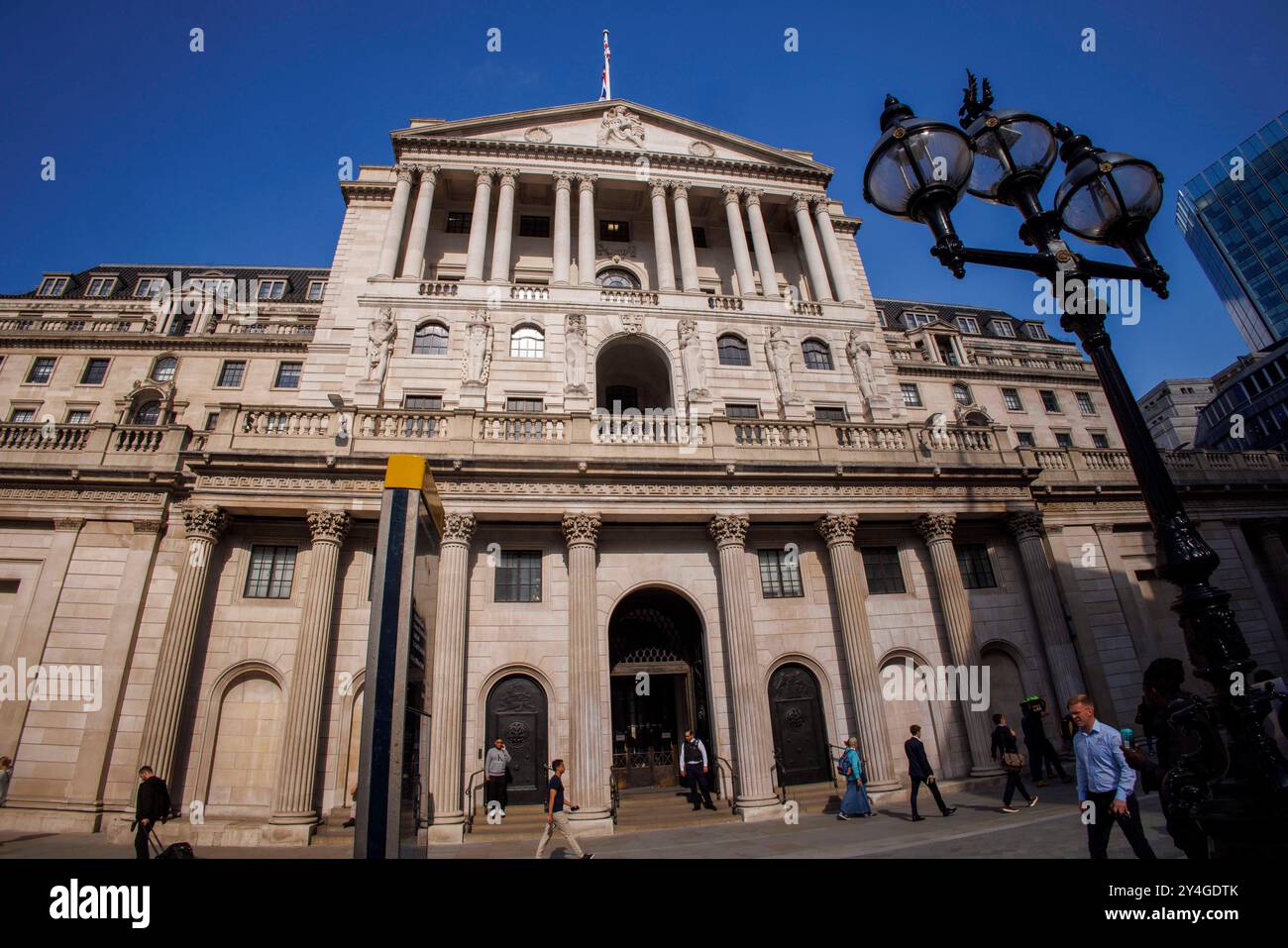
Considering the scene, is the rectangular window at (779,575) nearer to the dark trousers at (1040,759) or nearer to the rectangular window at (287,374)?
the dark trousers at (1040,759)

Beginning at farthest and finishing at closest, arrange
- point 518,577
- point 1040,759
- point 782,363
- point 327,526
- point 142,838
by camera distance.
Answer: point 782,363 < point 518,577 < point 327,526 < point 1040,759 < point 142,838

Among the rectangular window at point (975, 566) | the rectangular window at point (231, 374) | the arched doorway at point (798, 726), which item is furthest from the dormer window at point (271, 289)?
the rectangular window at point (975, 566)

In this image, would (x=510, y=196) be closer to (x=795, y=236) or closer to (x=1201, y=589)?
(x=795, y=236)

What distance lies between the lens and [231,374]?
3675 centimetres

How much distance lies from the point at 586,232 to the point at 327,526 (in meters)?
17.0

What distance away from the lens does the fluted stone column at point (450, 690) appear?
13742 millimetres

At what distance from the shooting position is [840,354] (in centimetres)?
2542

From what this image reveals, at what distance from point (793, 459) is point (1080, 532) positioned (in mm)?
11830

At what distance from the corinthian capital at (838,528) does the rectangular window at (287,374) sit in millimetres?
33583

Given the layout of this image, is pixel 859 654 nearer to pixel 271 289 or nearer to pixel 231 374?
pixel 231 374

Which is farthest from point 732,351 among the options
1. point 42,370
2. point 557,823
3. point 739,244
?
point 42,370

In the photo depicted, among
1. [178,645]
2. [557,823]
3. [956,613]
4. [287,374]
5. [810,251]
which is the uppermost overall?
[287,374]

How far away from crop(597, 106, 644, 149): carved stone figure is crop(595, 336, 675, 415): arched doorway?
1179 cm
